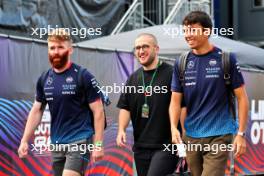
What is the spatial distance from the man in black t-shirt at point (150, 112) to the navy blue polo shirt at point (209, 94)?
639 mm

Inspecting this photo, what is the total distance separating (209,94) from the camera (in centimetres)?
578

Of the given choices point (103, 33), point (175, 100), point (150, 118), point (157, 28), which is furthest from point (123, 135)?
point (103, 33)

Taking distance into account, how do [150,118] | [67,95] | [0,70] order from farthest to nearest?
1. [0,70]
2. [150,118]
3. [67,95]

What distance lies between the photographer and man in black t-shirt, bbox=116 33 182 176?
647cm

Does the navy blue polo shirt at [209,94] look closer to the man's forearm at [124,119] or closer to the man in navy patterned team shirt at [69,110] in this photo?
the man in navy patterned team shirt at [69,110]

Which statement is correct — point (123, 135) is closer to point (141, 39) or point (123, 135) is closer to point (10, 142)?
point (141, 39)

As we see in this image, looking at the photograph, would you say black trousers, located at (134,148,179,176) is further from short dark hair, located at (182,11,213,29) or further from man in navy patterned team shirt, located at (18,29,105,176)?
short dark hair, located at (182,11,213,29)

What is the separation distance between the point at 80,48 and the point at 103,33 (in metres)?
7.20

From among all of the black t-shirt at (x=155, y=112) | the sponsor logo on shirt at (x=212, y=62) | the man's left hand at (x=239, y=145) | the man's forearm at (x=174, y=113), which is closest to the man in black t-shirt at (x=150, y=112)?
the black t-shirt at (x=155, y=112)

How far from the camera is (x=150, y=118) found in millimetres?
6539

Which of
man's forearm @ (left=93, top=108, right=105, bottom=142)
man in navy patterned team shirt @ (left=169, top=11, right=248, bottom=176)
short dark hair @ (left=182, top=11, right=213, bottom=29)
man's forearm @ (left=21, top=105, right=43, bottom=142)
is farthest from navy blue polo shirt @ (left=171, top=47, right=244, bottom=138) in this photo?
man's forearm @ (left=21, top=105, right=43, bottom=142)

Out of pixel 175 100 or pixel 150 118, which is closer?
pixel 175 100

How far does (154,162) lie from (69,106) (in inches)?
41.8

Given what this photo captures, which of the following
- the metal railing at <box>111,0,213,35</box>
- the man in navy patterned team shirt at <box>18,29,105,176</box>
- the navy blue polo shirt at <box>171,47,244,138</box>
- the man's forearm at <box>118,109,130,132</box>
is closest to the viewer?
the navy blue polo shirt at <box>171,47,244,138</box>
